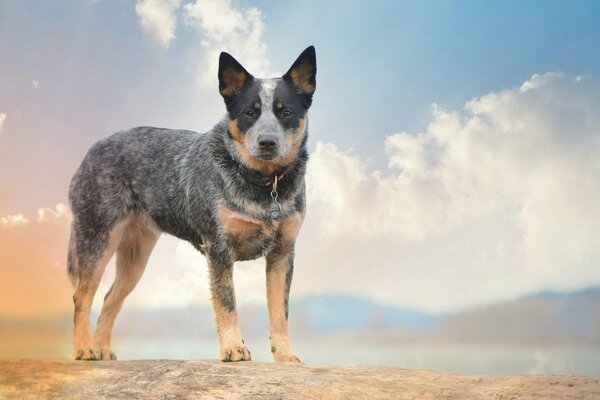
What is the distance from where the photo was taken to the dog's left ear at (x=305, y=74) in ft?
19.9

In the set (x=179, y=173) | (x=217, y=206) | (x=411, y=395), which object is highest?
(x=179, y=173)

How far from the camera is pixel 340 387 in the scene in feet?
15.9

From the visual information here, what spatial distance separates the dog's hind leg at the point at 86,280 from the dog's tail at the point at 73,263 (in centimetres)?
7

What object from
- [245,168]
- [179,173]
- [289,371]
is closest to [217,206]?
[245,168]

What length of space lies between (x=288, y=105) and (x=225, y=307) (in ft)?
5.53

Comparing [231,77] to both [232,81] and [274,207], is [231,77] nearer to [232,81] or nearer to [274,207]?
[232,81]

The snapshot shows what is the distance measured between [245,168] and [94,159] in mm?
2110

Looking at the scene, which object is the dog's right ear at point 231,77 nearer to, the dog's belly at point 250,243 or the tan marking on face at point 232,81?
the tan marking on face at point 232,81

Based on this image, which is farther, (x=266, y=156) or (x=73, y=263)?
(x=73, y=263)

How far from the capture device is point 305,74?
6.12 meters

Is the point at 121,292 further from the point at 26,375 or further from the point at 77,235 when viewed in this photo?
the point at 26,375

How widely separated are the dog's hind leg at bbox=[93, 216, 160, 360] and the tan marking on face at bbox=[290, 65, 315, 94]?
2204mm

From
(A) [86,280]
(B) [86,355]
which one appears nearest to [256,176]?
(A) [86,280]

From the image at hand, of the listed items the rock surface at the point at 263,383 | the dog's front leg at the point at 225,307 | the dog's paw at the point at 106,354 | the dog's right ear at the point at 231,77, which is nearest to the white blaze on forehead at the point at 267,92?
the dog's right ear at the point at 231,77
